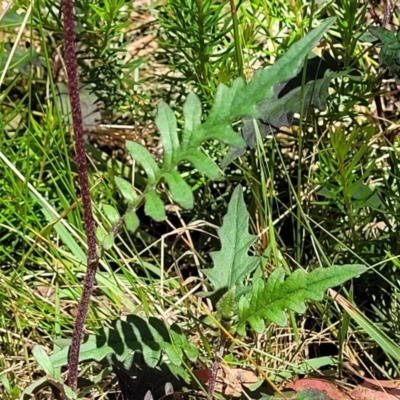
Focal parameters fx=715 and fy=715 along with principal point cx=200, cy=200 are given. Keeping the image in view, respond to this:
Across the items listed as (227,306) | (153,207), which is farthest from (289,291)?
(153,207)

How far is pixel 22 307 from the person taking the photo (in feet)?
4.98

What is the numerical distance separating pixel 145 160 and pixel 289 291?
0.32m

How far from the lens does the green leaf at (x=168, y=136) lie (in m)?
0.97

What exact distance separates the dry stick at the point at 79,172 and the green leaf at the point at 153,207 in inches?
3.1

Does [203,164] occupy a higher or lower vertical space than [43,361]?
higher

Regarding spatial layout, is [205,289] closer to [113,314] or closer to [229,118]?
[113,314]

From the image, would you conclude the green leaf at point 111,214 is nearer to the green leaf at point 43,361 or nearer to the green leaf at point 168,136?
the green leaf at point 168,136

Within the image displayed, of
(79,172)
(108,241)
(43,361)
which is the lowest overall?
(43,361)

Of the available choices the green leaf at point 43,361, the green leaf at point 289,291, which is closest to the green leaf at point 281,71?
the green leaf at point 289,291

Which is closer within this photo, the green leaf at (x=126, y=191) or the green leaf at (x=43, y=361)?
the green leaf at (x=126, y=191)

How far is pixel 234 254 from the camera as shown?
125 cm

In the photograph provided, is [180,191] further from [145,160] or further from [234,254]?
[234,254]

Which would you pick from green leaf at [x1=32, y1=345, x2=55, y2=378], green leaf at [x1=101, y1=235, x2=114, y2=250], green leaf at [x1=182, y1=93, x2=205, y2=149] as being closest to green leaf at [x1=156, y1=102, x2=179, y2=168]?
green leaf at [x1=182, y1=93, x2=205, y2=149]

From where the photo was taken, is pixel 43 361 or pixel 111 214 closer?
pixel 111 214
